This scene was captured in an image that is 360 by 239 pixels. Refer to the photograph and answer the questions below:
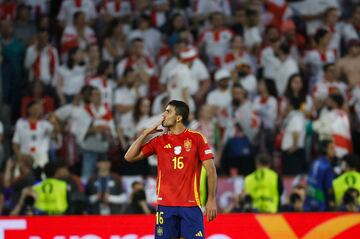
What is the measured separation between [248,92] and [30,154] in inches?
161

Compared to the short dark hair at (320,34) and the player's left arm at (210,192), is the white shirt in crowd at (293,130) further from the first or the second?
the player's left arm at (210,192)

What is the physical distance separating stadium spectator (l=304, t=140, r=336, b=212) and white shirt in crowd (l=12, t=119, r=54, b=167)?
4.49 meters

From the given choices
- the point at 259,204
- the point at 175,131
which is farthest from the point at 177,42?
the point at 175,131

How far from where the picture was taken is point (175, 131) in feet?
40.7

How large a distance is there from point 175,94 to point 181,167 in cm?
724

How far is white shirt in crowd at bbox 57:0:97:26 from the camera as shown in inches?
845

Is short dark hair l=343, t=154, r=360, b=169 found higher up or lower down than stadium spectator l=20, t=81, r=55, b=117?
lower down

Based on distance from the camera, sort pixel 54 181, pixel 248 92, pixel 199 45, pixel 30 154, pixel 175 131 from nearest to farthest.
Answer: pixel 175 131 → pixel 54 181 → pixel 30 154 → pixel 248 92 → pixel 199 45

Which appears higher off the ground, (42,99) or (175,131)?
(42,99)

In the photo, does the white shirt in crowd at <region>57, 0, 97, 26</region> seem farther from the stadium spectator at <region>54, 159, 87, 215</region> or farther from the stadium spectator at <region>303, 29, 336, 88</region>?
the stadium spectator at <region>54, 159, 87, 215</region>

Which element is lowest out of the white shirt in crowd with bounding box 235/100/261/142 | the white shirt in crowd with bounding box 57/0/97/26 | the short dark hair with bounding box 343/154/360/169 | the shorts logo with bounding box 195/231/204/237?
→ the shorts logo with bounding box 195/231/204/237

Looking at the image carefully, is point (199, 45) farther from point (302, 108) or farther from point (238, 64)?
point (302, 108)

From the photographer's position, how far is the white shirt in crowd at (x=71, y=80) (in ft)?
65.7

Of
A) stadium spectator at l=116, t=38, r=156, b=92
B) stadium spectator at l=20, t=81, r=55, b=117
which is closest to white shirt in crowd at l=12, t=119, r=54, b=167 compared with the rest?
stadium spectator at l=20, t=81, r=55, b=117
